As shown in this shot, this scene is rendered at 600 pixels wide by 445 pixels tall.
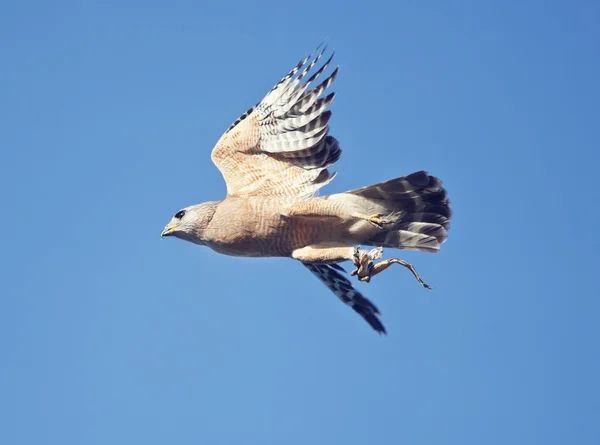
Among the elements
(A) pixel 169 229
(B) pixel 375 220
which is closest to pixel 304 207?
(B) pixel 375 220

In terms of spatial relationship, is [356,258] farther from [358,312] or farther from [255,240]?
[358,312]

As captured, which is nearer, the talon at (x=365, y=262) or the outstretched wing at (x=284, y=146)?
the talon at (x=365, y=262)

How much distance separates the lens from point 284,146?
1142 cm

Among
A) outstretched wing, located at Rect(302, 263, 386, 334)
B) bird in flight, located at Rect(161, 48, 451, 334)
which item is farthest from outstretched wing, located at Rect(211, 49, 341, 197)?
outstretched wing, located at Rect(302, 263, 386, 334)

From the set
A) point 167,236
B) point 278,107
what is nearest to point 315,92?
point 278,107

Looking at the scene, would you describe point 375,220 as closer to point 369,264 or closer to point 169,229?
point 369,264

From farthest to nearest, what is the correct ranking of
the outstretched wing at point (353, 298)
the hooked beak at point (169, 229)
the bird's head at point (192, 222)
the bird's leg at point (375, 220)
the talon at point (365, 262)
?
the outstretched wing at point (353, 298) → the hooked beak at point (169, 229) → the bird's head at point (192, 222) → the bird's leg at point (375, 220) → the talon at point (365, 262)

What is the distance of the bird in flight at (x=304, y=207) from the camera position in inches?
422

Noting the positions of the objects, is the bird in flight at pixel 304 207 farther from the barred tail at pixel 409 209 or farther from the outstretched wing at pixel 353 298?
the outstretched wing at pixel 353 298

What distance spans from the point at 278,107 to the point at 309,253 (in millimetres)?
1974

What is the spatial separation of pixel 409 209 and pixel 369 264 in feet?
4.16

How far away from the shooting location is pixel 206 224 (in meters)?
10.9

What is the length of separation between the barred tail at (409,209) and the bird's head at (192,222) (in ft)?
4.91

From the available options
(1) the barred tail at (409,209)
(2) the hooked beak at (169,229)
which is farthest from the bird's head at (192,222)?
(1) the barred tail at (409,209)
